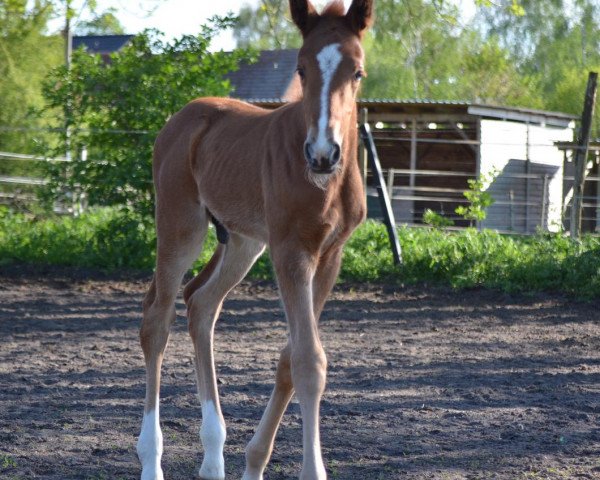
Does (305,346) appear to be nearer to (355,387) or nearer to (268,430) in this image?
(268,430)

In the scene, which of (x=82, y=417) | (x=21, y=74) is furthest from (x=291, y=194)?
(x=21, y=74)

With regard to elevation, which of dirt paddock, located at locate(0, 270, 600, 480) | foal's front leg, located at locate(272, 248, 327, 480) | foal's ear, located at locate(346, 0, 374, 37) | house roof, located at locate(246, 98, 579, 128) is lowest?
dirt paddock, located at locate(0, 270, 600, 480)

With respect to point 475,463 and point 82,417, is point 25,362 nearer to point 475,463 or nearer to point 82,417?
point 82,417

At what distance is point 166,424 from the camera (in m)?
4.95

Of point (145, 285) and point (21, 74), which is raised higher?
point (21, 74)

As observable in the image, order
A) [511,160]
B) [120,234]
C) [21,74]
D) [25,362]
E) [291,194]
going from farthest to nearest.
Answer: [511,160] < [21,74] < [120,234] < [25,362] < [291,194]

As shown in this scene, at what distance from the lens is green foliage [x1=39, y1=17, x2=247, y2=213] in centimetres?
1158

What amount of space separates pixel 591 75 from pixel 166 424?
8.08m

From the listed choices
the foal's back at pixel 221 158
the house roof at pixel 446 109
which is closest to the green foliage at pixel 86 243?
the foal's back at pixel 221 158

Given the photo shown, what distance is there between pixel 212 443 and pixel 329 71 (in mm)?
1758

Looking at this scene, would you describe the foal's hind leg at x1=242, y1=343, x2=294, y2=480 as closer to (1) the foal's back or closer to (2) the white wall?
(1) the foal's back

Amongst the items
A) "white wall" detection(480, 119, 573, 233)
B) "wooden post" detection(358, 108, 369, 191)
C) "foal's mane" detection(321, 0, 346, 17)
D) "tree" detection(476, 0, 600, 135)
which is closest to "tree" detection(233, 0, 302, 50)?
"tree" detection(476, 0, 600, 135)

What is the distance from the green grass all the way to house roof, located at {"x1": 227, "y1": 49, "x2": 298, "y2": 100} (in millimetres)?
24016

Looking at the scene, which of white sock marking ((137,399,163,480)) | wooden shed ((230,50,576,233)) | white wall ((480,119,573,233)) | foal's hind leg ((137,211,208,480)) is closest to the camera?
white sock marking ((137,399,163,480))
